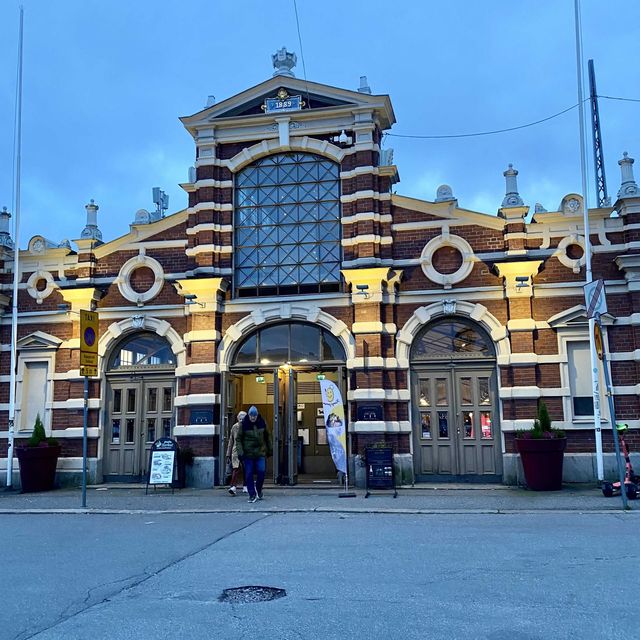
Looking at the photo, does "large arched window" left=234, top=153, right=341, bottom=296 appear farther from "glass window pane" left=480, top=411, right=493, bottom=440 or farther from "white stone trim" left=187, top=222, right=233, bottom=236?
"glass window pane" left=480, top=411, right=493, bottom=440

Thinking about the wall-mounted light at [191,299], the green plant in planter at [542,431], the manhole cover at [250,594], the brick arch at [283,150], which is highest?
the brick arch at [283,150]

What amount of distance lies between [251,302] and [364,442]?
4220mm

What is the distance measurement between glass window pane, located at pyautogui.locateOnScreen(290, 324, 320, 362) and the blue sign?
5410 millimetres

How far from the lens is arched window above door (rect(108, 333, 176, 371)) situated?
17.7m

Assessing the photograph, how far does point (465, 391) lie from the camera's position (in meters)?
16.2

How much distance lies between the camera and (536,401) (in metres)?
15.5

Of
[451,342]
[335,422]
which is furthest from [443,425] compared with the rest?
[335,422]

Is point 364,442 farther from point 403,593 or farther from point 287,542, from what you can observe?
point 403,593

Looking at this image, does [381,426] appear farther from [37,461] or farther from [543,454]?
[37,461]

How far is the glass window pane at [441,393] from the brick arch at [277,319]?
2.16 m

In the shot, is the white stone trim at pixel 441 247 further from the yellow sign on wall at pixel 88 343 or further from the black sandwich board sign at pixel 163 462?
the yellow sign on wall at pixel 88 343

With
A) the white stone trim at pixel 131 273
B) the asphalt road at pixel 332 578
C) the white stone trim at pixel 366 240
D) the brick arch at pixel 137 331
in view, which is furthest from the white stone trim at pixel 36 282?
the asphalt road at pixel 332 578

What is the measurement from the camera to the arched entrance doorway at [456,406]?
15.9 meters

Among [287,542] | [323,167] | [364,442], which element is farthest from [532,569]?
[323,167]
